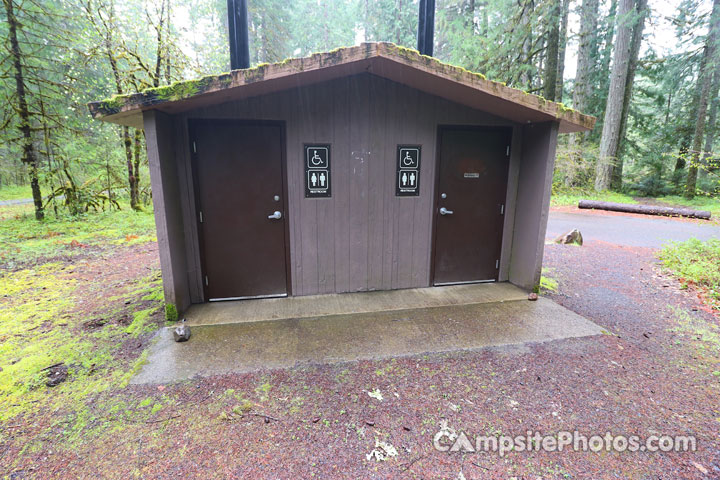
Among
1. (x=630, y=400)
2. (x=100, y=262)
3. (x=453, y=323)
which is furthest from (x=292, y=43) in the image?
(x=630, y=400)

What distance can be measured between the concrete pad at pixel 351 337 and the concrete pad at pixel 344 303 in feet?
0.42

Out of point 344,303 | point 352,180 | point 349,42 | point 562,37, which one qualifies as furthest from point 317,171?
point 349,42

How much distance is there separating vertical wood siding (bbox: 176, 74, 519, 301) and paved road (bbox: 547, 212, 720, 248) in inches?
203

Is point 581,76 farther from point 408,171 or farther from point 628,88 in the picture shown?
point 408,171

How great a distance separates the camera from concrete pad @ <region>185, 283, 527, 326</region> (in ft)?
11.5

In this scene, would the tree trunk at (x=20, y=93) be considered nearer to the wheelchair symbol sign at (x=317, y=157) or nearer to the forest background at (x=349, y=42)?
the forest background at (x=349, y=42)

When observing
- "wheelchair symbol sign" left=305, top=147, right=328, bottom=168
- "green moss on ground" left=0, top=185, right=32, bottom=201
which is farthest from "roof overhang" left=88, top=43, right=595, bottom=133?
"green moss on ground" left=0, top=185, right=32, bottom=201

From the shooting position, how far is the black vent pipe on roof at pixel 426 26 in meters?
3.64

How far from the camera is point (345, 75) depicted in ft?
11.8

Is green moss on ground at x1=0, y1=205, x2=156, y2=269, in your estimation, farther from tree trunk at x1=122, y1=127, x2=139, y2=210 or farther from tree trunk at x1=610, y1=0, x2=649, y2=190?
tree trunk at x1=610, y1=0, x2=649, y2=190

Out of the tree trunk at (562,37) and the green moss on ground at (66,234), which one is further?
the tree trunk at (562,37)

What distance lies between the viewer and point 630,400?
2238 mm

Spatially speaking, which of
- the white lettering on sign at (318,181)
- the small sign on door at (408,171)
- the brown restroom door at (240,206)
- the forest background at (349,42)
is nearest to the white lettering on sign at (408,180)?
the small sign on door at (408,171)

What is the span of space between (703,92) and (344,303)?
62.5ft
